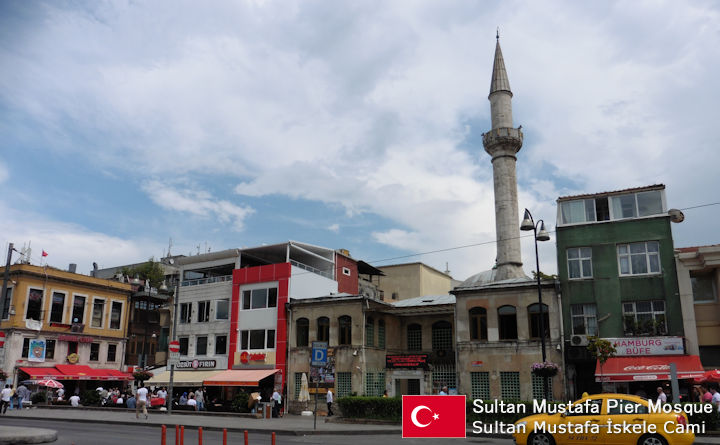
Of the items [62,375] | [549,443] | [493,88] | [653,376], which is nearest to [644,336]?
[653,376]

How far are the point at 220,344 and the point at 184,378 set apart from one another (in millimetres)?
3327

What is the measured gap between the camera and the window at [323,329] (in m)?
38.2

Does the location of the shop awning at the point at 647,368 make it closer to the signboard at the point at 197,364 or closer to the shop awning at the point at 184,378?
the shop awning at the point at 184,378

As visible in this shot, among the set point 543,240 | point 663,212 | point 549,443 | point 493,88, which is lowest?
point 549,443

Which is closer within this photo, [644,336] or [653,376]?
[653,376]

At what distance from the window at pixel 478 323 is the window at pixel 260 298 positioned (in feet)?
46.2

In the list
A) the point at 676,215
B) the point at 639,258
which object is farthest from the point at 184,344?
the point at 676,215

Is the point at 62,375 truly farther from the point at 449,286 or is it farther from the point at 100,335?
the point at 449,286

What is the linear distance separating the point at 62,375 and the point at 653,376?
133 feet

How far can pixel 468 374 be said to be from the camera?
3272cm

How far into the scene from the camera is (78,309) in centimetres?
4919

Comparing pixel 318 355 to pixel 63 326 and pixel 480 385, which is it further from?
pixel 63 326

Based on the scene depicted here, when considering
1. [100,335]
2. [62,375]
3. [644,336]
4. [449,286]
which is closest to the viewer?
[644,336]

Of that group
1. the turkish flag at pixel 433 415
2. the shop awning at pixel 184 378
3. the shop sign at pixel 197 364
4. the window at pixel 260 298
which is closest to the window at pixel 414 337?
the window at pixel 260 298
